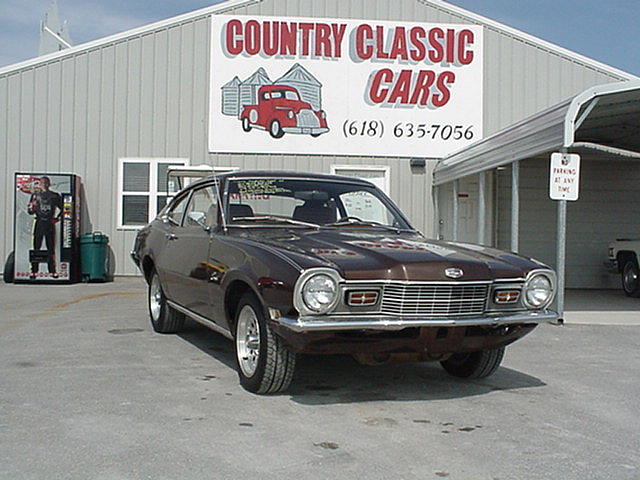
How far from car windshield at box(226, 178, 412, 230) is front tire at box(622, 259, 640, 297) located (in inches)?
351

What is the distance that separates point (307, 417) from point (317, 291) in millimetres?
832

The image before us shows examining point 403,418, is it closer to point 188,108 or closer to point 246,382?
point 246,382

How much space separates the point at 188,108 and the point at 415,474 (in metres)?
12.1

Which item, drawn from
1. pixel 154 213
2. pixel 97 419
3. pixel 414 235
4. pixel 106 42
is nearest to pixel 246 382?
pixel 97 419

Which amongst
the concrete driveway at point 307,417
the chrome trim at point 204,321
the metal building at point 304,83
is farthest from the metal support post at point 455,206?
the chrome trim at point 204,321

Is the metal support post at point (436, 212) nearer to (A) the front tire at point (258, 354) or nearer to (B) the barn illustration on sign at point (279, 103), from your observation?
(B) the barn illustration on sign at point (279, 103)

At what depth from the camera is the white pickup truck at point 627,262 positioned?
44.5 feet

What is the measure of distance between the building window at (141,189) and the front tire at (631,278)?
8.98m

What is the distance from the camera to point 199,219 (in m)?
6.43

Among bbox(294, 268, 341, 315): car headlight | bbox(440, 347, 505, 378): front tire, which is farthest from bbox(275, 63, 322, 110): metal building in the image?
bbox(294, 268, 341, 315): car headlight

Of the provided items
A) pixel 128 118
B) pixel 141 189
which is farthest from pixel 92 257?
pixel 128 118

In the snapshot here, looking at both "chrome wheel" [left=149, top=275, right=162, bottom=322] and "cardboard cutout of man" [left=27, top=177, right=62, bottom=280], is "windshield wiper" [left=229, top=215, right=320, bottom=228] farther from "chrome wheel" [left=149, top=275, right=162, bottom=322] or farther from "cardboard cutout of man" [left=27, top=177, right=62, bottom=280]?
"cardboard cutout of man" [left=27, top=177, right=62, bottom=280]

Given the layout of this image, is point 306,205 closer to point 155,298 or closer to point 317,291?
point 317,291

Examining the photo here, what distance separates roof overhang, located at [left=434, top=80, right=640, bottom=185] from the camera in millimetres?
8906
